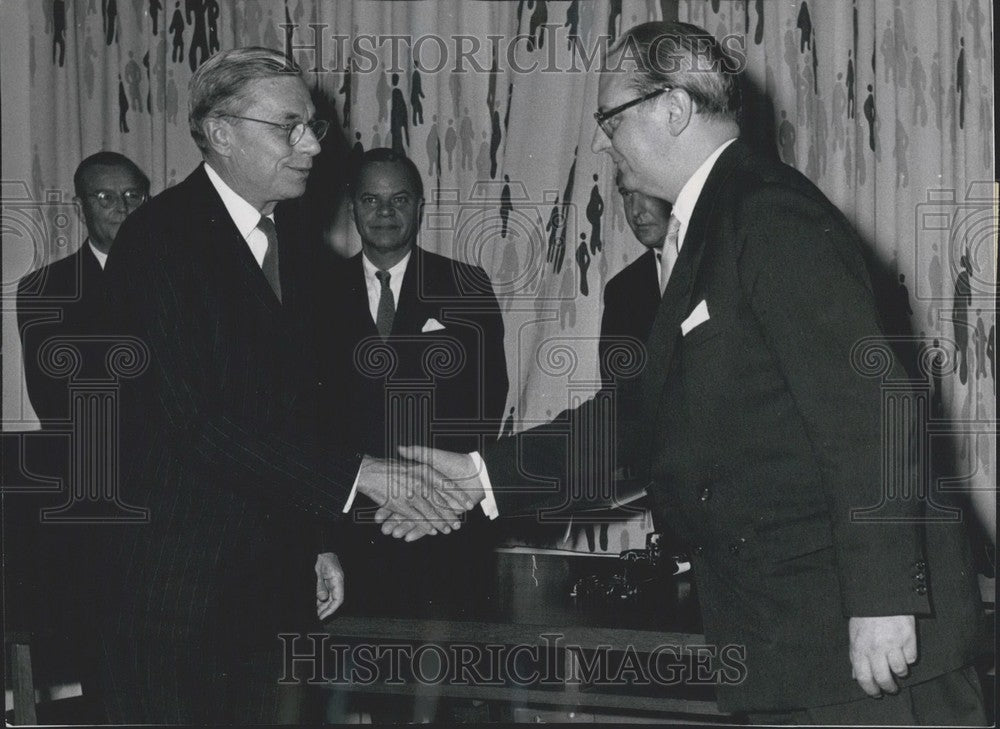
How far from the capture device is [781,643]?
139 centimetres

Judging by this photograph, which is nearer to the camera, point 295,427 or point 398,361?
point 295,427

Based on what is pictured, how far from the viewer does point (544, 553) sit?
9.39ft

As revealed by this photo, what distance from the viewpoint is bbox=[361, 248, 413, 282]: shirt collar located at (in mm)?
2979

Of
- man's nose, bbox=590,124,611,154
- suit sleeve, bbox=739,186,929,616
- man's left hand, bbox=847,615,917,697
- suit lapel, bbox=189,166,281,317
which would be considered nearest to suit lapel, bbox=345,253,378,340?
suit lapel, bbox=189,166,281,317

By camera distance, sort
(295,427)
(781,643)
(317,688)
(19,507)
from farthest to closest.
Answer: (19,507)
(317,688)
(295,427)
(781,643)

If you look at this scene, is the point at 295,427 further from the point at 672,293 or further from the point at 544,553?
the point at 544,553

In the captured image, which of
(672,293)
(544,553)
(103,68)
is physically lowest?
(544,553)

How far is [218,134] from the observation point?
6.44 ft

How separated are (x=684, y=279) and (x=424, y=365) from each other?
1561 mm

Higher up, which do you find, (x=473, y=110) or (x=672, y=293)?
(x=473, y=110)

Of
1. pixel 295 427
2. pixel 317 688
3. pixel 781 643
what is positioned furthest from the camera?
pixel 317 688

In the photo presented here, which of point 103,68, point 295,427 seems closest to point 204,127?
point 295,427

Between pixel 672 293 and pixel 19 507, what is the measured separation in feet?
6.89

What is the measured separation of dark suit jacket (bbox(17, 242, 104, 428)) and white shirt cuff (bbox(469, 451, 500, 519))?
1.52 m
